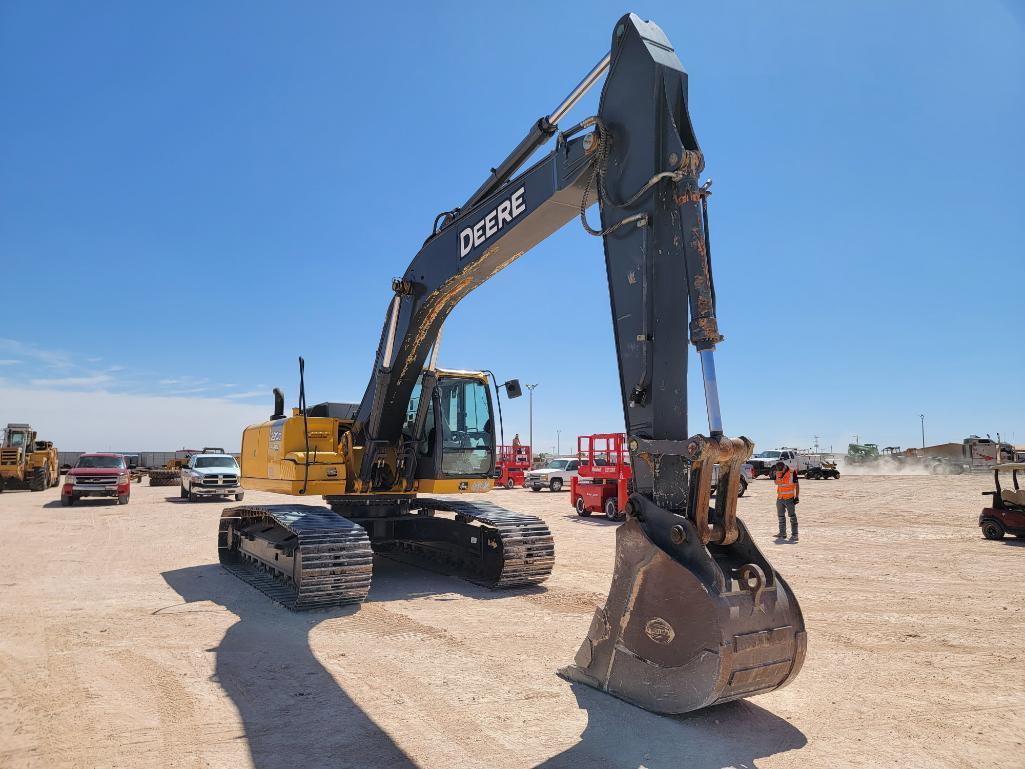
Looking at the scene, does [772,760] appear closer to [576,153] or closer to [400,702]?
[400,702]

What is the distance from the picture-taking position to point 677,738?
4188 millimetres

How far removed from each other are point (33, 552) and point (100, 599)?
17.2ft

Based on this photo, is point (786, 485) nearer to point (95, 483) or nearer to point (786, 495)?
point (786, 495)

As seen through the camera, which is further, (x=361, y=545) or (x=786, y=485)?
(x=786, y=485)

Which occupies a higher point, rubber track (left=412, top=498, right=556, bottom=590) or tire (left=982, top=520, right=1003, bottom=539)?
rubber track (left=412, top=498, right=556, bottom=590)

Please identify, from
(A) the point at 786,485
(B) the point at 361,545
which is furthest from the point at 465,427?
(A) the point at 786,485

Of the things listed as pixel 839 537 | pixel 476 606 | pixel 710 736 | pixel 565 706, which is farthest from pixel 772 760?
pixel 839 537

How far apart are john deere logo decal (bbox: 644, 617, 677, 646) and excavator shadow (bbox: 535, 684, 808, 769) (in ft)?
1.96

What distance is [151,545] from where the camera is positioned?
1341 centimetres

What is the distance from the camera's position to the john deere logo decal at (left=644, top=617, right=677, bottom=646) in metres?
4.12

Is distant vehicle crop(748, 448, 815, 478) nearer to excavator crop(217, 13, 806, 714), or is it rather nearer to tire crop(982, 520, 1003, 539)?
tire crop(982, 520, 1003, 539)

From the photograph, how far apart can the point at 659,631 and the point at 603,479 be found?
15.9 m

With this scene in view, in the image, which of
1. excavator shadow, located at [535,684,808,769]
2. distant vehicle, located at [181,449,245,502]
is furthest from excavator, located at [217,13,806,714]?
distant vehicle, located at [181,449,245,502]

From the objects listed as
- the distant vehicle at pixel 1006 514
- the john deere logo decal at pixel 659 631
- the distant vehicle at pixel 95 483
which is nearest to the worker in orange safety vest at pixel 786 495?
the distant vehicle at pixel 1006 514
